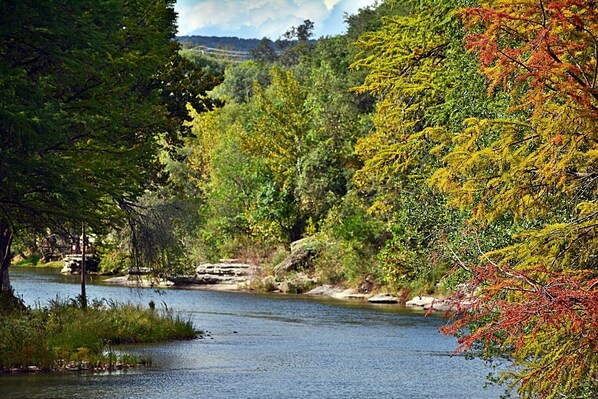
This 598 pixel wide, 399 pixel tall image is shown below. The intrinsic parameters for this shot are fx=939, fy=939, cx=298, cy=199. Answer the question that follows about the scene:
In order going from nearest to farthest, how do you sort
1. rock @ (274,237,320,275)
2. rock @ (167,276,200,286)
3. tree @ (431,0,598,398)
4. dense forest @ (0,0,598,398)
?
tree @ (431,0,598,398), dense forest @ (0,0,598,398), rock @ (274,237,320,275), rock @ (167,276,200,286)

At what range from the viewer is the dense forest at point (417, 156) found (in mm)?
11930

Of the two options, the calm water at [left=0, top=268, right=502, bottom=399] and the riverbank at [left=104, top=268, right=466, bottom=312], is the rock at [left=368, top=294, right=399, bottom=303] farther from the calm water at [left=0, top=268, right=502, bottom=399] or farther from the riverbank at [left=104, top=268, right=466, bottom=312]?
the calm water at [left=0, top=268, right=502, bottom=399]

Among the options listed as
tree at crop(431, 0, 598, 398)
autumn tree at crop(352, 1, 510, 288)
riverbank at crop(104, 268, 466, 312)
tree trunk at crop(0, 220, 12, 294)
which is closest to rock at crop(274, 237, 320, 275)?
riverbank at crop(104, 268, 466, 312)

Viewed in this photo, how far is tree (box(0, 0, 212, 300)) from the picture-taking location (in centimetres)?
2083

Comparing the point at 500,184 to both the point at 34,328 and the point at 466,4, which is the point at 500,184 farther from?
the point at 34,328

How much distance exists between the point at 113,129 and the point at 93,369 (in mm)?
7539

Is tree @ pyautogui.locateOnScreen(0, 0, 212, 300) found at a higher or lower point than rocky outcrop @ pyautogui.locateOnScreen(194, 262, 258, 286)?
higher

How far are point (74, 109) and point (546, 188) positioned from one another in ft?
51.9

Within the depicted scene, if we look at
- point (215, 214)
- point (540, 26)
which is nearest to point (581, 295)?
point (540, 26)

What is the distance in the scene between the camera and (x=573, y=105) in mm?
11984

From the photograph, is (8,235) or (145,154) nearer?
(8,235)

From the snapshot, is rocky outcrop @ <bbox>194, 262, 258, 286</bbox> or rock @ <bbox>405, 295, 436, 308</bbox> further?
rocky outcrop @ <bbox>194, 262, 258, 286</bbox>

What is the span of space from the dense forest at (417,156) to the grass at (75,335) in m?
2.49

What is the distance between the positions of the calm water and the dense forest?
2139 millimetres
